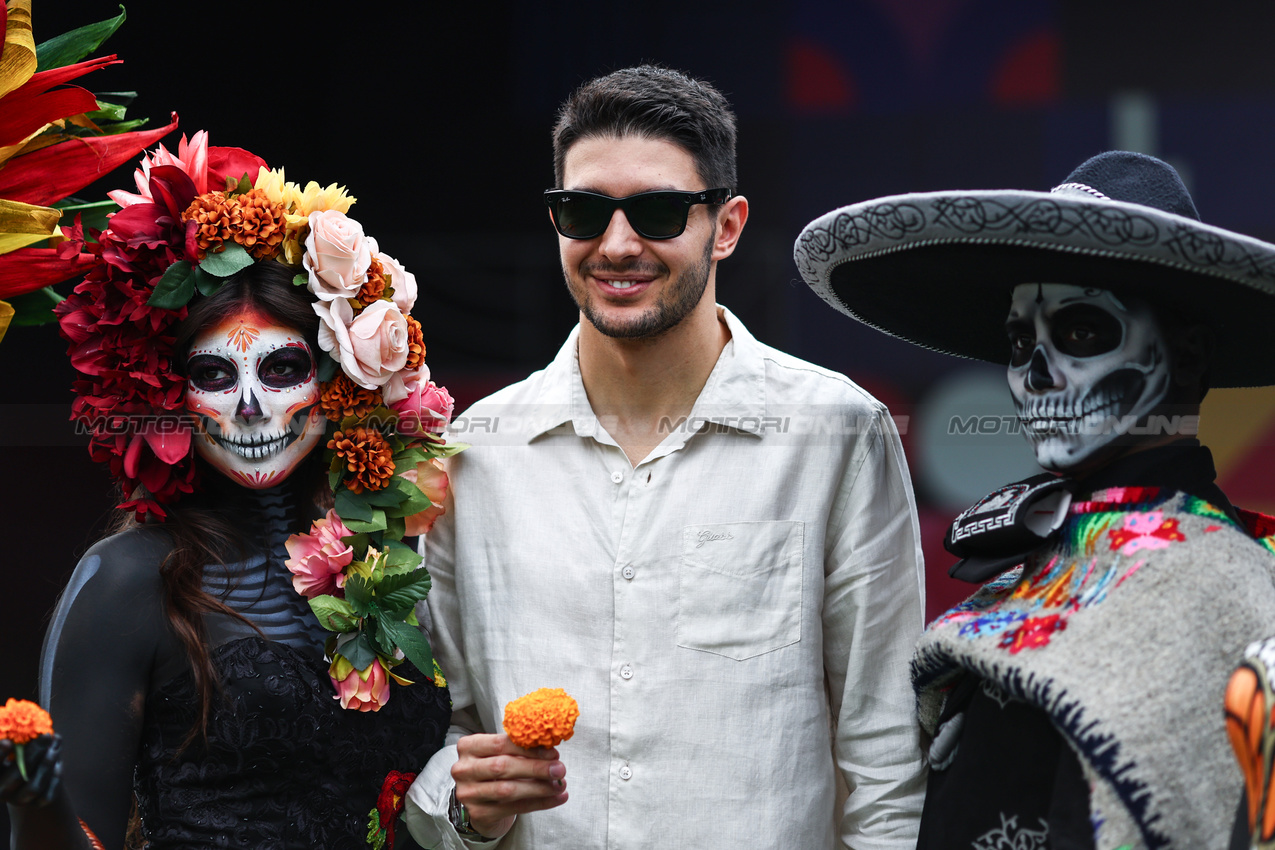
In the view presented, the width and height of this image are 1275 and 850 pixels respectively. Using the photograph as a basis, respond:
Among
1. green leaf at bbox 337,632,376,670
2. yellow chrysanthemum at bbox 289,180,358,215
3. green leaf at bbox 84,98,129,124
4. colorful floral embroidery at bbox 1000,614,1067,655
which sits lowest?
green leaf at bbox 337,632,376,670

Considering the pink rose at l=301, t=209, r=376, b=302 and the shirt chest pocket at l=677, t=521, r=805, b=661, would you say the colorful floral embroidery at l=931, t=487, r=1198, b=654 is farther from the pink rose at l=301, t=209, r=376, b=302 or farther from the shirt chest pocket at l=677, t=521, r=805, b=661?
the pink rose at l=301, t=209, r=376, b=302

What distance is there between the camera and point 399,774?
2.56m

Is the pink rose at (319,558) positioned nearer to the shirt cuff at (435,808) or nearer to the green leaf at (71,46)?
the shirt cuff at (435,808)

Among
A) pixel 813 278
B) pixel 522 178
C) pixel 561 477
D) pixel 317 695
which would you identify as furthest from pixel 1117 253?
pixel 522 178

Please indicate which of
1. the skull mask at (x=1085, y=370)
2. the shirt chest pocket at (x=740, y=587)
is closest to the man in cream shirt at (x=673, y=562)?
the shirt chest pocket at (x=740, y=587)

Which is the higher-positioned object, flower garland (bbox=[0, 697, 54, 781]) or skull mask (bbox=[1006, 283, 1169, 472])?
skull mask (bbox=[1006, 283, 1169, 472])

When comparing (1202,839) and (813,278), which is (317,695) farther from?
(1202,839)

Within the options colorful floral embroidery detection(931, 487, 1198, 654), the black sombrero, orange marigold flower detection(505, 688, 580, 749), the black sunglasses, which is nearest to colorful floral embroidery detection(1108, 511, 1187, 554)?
colorful floral embroidery detection(931, 487, 1198, 654)

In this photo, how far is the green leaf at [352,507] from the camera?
2520 mm

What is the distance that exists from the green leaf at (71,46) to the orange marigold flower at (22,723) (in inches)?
58.0

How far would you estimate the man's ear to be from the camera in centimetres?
279

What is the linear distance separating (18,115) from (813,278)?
1632 millimetres

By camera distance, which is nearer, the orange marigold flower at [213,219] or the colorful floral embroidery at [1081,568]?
the colorful floral embroidery at [1081,568]

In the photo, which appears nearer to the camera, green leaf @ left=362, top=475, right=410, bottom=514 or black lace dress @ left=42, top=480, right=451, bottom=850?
black lace dress @ left=42, top=480, right=451, bottom=850
